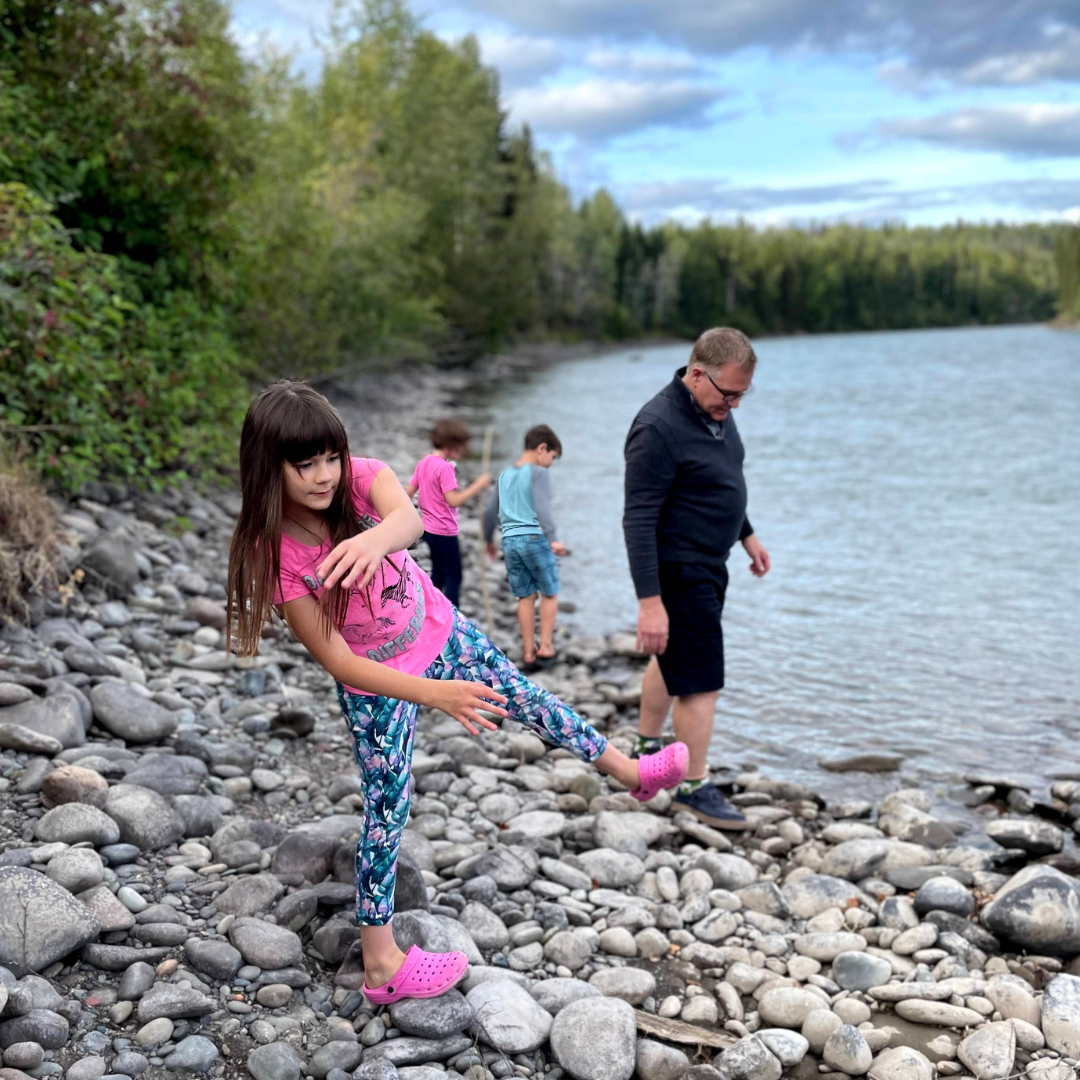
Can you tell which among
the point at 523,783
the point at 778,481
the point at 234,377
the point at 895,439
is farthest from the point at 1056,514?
the point at 523,783

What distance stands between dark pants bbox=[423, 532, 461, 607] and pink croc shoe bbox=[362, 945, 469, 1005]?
229 centimetres

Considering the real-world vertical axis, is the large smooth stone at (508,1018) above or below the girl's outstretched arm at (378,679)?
below

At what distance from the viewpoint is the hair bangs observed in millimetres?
2984

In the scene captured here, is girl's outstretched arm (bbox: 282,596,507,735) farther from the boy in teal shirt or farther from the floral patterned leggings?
the boy in teal shirt

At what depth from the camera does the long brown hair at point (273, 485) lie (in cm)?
300

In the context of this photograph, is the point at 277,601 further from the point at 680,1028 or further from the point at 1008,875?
the point at 1008,875

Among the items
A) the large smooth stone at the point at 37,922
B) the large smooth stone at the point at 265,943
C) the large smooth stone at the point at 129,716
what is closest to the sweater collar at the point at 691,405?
the large smooth stone at the point at 265,943

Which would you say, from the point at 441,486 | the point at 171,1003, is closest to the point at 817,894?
the point at 441,486

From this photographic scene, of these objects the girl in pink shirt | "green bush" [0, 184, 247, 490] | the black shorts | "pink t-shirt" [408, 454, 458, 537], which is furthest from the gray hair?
"green bush" [0, 184, 247, 490]

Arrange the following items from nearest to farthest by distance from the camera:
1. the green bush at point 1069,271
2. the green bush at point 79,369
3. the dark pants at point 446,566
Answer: the dark pants at point 446,566, the green bush at point 79,369, the green bush at point 1069,271

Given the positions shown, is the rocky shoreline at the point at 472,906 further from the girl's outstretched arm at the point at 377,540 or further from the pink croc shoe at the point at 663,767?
the girl's outstretched arm at the point at 377,540

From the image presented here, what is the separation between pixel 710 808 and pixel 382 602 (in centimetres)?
321

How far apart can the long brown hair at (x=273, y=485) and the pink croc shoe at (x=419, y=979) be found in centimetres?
135

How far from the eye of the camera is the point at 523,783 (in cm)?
617
